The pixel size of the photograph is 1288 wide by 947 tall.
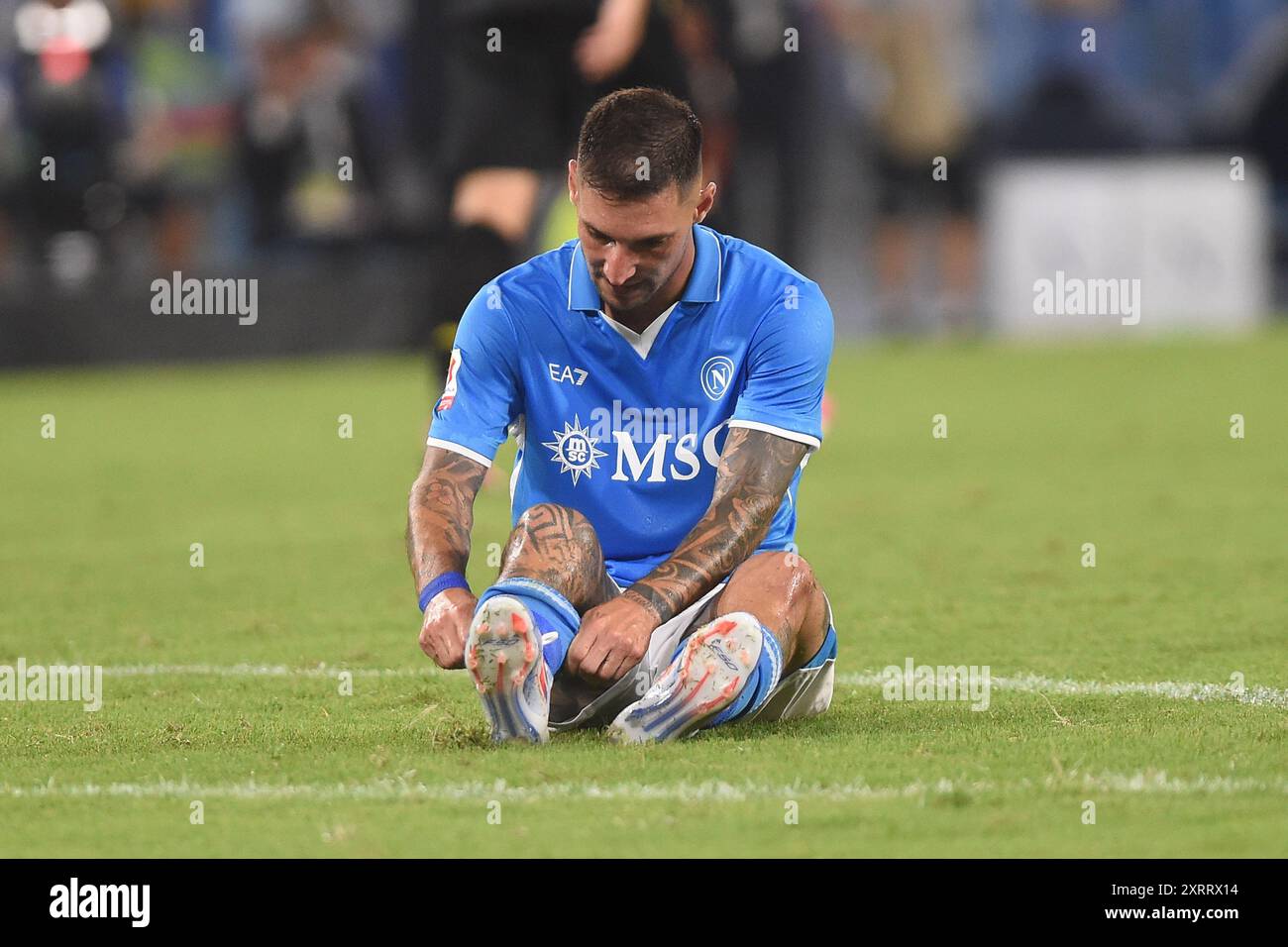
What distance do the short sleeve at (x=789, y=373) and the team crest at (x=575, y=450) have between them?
0.31 m

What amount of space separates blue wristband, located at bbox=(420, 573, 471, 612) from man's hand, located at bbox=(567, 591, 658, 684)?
0.86 feet

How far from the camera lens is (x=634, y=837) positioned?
3.83 metres

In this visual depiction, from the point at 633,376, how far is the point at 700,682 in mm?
743

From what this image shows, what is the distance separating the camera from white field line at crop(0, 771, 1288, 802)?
13.5 feet

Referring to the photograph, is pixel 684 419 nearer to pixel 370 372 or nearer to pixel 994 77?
pixel 370 372

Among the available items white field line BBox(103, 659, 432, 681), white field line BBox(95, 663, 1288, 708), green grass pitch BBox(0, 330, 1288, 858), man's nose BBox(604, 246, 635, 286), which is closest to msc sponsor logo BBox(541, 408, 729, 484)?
man's nose BBox(604, 246, 635, 286)

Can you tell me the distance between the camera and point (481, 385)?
4.85 meters

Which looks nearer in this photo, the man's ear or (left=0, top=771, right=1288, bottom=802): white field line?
(left=0, top=771, right=1288, bottom=802): white field line

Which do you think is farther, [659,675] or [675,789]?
[659,675]

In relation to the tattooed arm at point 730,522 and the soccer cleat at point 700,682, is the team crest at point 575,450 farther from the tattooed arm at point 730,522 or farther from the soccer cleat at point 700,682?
the soccer cleat at point 700,682

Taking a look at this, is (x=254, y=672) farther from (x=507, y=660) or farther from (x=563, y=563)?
(x=507, y=660)

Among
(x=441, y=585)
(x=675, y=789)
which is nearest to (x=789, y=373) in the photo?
(x=441, y=585)

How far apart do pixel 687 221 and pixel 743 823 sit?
1.35 meters
